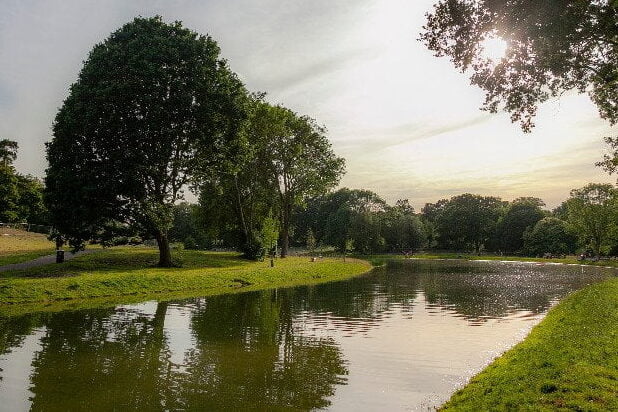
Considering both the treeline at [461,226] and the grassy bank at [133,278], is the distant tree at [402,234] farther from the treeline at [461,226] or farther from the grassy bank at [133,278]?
the grassy bank at [133,278]

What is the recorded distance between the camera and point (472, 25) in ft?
53.3

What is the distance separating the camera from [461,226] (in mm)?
160000

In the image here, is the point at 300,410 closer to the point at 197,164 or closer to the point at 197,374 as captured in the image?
the point at 197,374

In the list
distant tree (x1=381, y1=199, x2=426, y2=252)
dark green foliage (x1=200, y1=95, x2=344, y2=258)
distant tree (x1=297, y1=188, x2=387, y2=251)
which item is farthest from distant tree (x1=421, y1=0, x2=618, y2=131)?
distant tree (x1=381, y1=199, x2=426, y2=252)

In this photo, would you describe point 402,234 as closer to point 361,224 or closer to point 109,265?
point 361,224

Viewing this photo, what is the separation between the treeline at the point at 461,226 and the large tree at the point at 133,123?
1650 inches

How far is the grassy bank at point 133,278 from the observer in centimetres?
3062

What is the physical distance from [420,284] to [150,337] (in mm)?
35465

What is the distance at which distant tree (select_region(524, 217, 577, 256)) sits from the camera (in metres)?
124

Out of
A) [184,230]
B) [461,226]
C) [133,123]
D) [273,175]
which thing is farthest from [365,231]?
[133,123]

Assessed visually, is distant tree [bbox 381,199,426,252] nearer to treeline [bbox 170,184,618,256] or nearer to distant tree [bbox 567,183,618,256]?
treeline [bbox 170,184,618,256]

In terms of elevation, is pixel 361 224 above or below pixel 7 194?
below

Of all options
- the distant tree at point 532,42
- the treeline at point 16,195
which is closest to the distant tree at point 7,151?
the treeline at point 16,195

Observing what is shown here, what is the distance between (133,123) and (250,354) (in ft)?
98.7
